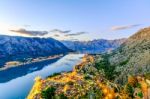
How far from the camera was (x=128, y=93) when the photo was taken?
12138cm

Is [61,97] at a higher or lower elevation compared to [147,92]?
lower

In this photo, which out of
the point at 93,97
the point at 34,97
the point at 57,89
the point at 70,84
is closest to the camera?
the point at 93,97

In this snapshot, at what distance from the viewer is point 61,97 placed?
4902 inches

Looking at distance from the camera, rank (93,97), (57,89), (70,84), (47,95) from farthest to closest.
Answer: (70,84), (57,89), (47,95), (93,97)

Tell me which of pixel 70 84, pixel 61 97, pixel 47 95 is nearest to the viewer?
pixel 61 97

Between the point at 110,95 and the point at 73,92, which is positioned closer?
the point at 110,95

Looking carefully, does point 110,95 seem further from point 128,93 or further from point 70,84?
point 70,84

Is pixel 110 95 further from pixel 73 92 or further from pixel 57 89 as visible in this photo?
pixel 57 89

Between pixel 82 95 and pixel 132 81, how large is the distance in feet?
93.7

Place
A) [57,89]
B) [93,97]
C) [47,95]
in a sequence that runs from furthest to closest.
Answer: [57,89] → [47,95] → [93,97]

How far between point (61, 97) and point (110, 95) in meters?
59.8

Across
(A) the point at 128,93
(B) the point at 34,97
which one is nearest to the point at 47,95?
(B) the point at 34,97

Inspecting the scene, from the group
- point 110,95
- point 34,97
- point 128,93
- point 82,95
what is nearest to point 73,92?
point 82,95

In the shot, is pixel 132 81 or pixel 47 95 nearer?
pixel 47 95
